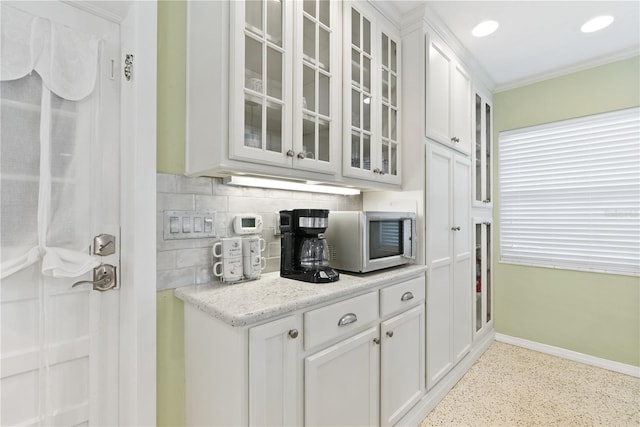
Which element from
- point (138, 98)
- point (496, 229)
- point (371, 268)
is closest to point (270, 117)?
point (138, 98)

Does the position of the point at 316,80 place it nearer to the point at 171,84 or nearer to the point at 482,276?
the point at 171,84

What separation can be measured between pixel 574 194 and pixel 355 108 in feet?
7.58

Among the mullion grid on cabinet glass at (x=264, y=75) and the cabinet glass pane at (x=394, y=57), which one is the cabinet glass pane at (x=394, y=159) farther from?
the mullion grid on cabinet glass at (x=264, y=75)

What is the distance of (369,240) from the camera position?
62.1 inches

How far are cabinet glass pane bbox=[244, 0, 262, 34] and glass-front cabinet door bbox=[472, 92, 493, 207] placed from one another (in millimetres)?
2122

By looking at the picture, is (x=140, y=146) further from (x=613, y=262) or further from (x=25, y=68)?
(x=613, y=262)

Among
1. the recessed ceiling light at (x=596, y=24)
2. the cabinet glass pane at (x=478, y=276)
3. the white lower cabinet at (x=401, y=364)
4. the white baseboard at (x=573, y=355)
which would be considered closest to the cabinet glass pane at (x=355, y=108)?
the white lower cabinet at (x=401, y=364)

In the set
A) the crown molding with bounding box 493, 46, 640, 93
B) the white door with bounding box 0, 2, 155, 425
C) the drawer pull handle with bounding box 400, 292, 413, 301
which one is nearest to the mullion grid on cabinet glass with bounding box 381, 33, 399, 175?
the drawer pull handle with bounding box 400, 292, 413, 301

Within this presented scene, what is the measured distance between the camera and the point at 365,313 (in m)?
1.40

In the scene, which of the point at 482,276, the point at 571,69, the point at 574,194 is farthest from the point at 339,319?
the point at 571,69

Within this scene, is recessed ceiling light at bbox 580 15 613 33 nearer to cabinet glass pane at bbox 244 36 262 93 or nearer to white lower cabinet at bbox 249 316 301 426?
cabinet glass pane at bbox 244 36 262 93

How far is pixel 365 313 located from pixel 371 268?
251 millimetres

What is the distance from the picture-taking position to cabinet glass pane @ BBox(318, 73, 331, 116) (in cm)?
150

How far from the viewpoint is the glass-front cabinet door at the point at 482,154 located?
2703mm
